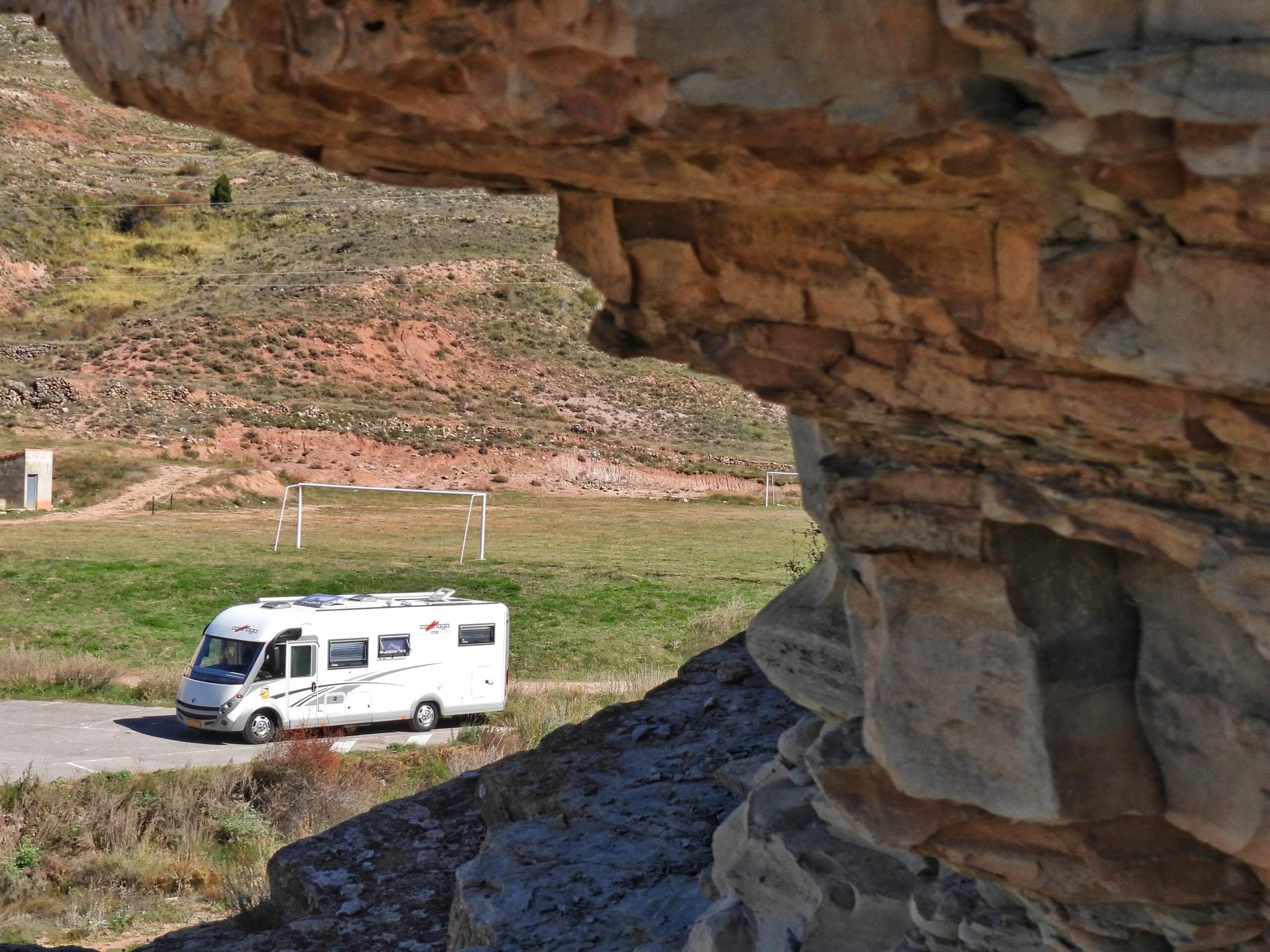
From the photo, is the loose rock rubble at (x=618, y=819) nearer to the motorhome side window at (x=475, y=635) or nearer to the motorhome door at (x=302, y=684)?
the motorhome door at (x=302, y=684)

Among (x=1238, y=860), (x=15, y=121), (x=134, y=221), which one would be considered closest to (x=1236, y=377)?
(x=1238, y=860)

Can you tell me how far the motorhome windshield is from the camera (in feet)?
55.5

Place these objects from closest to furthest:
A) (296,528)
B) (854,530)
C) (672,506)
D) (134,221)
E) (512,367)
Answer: (854,530)
(296,528)
(672,506)
(512,367)
(134,221)

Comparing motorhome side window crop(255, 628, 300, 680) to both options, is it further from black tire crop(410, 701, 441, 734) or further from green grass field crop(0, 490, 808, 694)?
green grass field crop(0, 490, 808, 694)

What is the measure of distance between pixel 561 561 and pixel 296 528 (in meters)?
8.70

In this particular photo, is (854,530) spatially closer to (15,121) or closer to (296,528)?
(296,528)

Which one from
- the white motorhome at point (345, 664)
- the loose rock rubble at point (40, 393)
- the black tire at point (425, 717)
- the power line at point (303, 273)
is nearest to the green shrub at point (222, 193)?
the power line at point (303, 273)

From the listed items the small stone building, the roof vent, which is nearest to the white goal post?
the small stone building

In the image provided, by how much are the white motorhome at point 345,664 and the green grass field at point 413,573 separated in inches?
108

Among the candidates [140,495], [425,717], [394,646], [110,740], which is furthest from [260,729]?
[140,495]

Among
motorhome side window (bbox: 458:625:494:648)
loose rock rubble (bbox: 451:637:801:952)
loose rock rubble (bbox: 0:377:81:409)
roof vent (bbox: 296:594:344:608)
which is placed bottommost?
motorhome side window (bbox: 458:625:494:648)

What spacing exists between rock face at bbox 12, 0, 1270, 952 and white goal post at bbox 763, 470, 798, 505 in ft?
134

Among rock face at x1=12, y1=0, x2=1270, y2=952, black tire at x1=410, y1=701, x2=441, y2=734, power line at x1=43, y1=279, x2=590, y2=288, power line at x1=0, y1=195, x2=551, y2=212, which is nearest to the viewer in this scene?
rock face at x1=12, y1=0, x2=1270, y2=952

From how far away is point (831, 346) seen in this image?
13.6 ft
